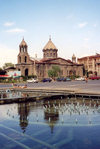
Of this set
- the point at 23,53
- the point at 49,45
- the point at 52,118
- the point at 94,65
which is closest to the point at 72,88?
the point at 52,118

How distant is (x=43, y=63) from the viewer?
77750mm

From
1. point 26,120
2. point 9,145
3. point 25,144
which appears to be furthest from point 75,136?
point 26,120

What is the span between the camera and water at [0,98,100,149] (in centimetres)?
806

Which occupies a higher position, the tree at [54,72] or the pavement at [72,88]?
the tree at [54,72]

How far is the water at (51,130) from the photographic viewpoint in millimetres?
8062

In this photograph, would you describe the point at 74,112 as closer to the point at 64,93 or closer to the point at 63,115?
the point at 63,115

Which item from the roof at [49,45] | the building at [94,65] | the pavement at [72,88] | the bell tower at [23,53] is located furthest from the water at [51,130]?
the building at [94,65]

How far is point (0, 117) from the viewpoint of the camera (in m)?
13.1

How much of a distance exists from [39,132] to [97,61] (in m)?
96.5

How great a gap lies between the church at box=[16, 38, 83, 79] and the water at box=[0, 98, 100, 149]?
194 feet

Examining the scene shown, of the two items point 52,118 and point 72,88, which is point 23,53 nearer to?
point 72,88

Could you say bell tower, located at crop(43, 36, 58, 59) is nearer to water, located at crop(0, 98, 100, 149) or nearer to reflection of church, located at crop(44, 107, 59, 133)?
reflection of church, located at crop(44, 107, 59, 133)

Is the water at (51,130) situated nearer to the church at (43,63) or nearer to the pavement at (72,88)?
the pavement at (72,88)

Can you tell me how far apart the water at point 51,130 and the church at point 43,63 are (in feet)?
194
